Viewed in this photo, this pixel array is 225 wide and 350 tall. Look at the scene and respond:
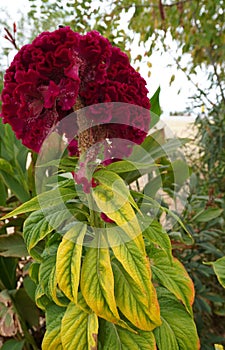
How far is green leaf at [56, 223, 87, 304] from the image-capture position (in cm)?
79

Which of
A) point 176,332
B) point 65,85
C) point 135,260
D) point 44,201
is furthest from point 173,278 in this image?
point 65,85

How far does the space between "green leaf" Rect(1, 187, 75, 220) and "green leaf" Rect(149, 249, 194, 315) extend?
27 centimetres

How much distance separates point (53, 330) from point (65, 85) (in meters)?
0.52

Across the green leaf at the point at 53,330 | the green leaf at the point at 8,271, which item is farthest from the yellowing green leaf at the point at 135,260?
the green leaf at the point at 8,271

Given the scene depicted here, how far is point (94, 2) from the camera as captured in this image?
2156 millimetres

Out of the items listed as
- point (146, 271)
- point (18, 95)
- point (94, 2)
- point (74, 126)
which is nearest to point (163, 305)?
point (146, 271)

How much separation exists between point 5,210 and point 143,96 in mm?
726

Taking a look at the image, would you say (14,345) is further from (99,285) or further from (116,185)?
(116,185)

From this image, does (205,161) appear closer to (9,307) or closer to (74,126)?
(9,307)

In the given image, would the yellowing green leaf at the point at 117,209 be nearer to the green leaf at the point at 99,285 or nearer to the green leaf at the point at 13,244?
the green leaf at the point at 99,285

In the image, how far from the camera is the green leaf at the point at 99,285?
0.81 metres

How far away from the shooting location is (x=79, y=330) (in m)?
0.87

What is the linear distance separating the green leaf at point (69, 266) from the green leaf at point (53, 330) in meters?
0.20

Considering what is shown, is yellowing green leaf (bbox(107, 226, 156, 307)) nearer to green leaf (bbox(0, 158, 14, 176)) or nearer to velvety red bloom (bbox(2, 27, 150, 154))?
velvety red bloom (bbox(2, 27, 150, 154))
